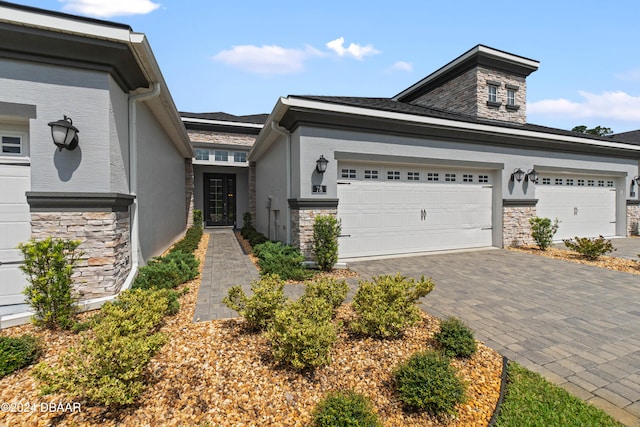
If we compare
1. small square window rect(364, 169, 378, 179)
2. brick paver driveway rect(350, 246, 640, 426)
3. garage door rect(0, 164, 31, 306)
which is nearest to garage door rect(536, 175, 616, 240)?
brick paver driveway rect(350, 246, 640, 426)

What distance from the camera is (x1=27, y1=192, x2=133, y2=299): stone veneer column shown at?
396 centimetres

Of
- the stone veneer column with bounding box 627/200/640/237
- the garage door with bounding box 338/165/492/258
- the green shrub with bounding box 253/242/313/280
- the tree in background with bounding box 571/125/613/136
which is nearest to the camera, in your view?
the green shrub with bounding box 253/242/313/280

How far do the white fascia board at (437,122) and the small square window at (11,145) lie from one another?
447cm

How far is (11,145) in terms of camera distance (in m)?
4.13

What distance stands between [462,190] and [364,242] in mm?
3694

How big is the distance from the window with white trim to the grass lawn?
656cm

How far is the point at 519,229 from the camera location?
9352mm

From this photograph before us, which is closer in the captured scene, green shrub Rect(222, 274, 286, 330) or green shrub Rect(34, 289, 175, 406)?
green shrub Rect(34, 289, 175, 406)

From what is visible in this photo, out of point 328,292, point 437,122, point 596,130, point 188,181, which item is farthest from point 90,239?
point 596,130

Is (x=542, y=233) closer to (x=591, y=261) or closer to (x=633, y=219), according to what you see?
(x=591, y=261)

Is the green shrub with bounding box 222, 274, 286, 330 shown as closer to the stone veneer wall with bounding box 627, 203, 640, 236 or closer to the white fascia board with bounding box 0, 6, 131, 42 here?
the white fascia board with bounding box 0, 6, 131, 42

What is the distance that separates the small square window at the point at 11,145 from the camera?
161 inches

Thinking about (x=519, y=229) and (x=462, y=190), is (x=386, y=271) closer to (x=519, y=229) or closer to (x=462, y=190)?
(x=462, y=190)

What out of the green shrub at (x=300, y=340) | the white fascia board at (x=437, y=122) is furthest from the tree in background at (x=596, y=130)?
the green shrub at (x=300, y=340)
